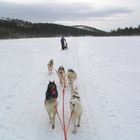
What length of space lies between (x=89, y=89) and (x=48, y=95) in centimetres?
399

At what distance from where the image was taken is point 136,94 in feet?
35.9

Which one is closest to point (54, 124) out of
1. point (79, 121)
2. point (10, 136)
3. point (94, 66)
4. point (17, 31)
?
point (79, 121)

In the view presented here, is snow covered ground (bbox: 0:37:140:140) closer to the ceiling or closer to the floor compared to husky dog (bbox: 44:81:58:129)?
closer to the floor

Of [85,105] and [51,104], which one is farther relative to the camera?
[85,105]

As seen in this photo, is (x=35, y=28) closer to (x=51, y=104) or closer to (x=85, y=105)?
(x=85, y=105)

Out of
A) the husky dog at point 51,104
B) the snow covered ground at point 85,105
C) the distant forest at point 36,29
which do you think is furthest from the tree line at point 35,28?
the husky dog at point 51,104

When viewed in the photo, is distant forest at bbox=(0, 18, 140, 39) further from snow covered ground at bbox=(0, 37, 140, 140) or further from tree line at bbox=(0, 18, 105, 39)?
snow covered ground at bbox=(0, 37, 140, 140)

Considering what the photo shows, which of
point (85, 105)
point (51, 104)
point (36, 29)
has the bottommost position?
point (36, 29)

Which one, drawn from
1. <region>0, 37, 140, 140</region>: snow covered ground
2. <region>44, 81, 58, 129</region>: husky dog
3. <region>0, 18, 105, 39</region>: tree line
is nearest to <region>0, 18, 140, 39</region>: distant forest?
<region>0, 18, 105, 39</region>: tree line

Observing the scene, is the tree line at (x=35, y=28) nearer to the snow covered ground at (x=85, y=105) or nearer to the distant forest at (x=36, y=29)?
the distant forest at (x=36, y=29)

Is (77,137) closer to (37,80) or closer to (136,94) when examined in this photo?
(136,94)

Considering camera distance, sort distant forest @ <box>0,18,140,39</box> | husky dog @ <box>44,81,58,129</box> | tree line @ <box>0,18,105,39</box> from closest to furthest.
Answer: husky dog @ <box>44,81,58,129</box> < distant forest @ <box>0,18,140,39</box> < tree line @ <box>0,18,105,39</box>

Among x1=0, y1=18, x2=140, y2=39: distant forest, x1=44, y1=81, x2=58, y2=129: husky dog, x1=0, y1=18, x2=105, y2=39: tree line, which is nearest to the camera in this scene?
x1=44, y1=81, x2=58, y2=129: husky dog

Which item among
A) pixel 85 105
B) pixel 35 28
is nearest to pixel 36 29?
pixel 35 28
